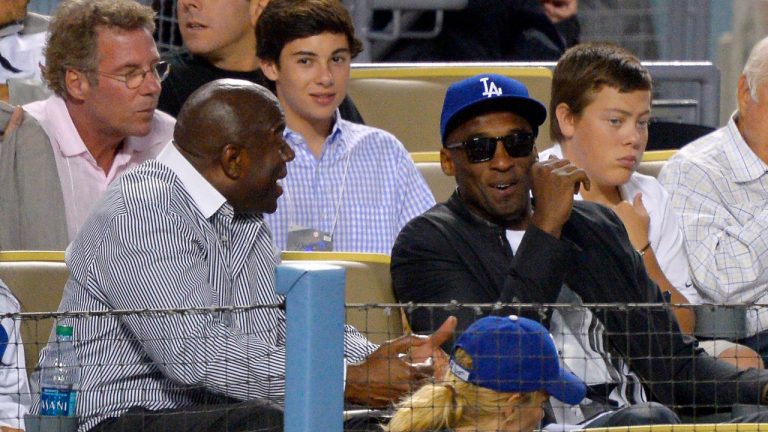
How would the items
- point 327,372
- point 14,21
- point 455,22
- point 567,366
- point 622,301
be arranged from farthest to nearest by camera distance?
point 455,22
point 14,21
point 622,301
point 567,366
point 327,372

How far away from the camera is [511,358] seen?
3.48 metres

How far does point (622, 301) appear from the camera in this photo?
4348 mm

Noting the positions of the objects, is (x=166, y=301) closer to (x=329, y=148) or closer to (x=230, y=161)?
(x=230, y=161)

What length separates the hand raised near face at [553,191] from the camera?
13.9 ft

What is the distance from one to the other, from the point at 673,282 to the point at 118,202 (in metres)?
2.14

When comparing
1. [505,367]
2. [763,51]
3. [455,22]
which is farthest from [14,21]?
[505,367]

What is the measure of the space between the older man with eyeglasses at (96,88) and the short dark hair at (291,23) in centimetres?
44

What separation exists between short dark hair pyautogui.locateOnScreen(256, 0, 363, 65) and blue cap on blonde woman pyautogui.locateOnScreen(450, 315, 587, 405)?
222cm

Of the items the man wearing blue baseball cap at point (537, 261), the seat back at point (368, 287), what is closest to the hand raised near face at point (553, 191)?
the man wearing blue baseball cap at point (537, 261)

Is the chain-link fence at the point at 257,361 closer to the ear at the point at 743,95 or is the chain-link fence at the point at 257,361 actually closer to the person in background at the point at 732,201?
the person in background at the point at 732,201

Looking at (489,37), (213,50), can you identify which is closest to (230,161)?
(213,50)

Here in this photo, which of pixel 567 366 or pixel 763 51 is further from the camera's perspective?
pixel 763 51

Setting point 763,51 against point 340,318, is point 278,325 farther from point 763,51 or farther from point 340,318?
point 763,51

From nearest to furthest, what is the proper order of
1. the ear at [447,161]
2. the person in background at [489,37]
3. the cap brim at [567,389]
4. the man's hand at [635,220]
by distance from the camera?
1. the cap brim at [567,389]
2. the ear at [447,161]
3. the man's hand at [635,220]
4. the person in background at [489,37]
